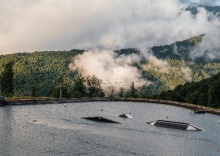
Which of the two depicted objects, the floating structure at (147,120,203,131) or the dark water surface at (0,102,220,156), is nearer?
the dark water surface at (0,102,220,156)

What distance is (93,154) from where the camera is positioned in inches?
4702

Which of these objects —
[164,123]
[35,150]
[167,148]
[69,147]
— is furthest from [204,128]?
[35,150]

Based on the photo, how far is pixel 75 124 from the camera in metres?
188

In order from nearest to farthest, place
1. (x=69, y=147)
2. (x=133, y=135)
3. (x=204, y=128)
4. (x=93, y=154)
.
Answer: (x=93, y=154) < (x=69, y=147) < (x=133, y=135) < (x=204, y=128)

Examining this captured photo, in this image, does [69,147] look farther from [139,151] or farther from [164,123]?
[164,123]

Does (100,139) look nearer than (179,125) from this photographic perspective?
Yes

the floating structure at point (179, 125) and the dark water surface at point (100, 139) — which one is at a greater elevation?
the floating structure at point (179, 125)

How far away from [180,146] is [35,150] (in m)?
48.8

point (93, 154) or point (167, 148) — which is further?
point (167, 148)

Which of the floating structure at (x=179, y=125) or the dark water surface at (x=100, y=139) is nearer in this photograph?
the dark water surface at (x=100, y=139)

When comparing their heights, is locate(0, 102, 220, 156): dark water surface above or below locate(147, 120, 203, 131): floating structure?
below

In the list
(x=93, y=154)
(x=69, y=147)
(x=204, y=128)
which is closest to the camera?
(x=93, y=154)

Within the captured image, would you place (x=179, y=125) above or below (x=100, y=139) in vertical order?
above

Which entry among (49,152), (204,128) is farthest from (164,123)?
(49,152)
